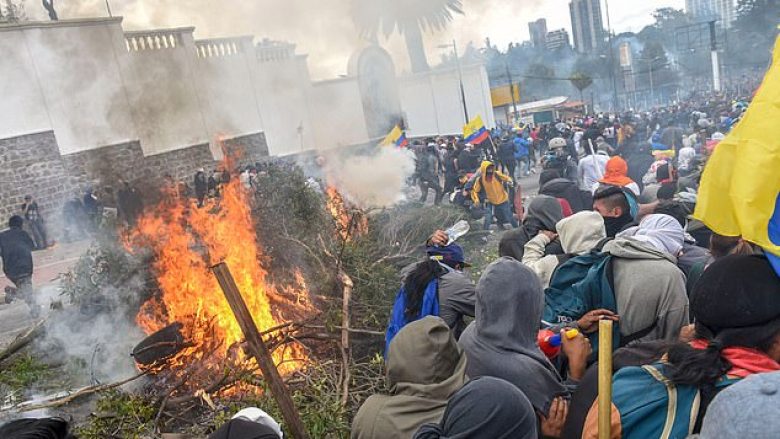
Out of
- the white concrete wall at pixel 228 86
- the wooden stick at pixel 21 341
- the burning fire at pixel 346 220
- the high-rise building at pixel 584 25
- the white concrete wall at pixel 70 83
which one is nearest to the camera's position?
the wooden stick at pixel 21 341

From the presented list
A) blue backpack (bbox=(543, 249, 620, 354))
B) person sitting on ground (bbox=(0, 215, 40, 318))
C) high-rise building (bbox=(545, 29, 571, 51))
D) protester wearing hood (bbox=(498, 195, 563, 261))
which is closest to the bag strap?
blue backpack (bbox=(543, 249, 620, 354))

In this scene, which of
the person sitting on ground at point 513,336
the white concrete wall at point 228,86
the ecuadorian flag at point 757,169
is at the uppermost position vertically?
the white concrete wall at point 228,86

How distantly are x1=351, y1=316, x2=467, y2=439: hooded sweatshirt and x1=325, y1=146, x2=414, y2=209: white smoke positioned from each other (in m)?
12.3

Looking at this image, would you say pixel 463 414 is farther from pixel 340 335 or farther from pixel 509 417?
pixel 340 335

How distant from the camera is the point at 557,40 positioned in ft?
218

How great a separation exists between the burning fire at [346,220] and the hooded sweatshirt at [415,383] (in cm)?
379

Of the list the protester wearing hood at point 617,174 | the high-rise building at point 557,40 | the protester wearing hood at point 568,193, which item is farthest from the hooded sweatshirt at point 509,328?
the high-rise building at point 557,40

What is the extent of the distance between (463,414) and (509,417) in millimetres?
137

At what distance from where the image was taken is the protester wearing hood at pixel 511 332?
93.4 inches

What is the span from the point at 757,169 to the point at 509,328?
1.09 metres

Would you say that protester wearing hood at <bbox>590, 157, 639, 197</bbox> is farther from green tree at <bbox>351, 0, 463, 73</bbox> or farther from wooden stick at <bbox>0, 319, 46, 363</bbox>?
green tree at <bbox>351, 0, 463, 73</bbox>

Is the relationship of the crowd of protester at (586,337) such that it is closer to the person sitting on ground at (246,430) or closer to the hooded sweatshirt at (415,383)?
the hooded sweatshirt at (415,383)

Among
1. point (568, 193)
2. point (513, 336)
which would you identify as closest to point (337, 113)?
point (568, 193)

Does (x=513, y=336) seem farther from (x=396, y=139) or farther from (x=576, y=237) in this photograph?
(x=396, y=139)
